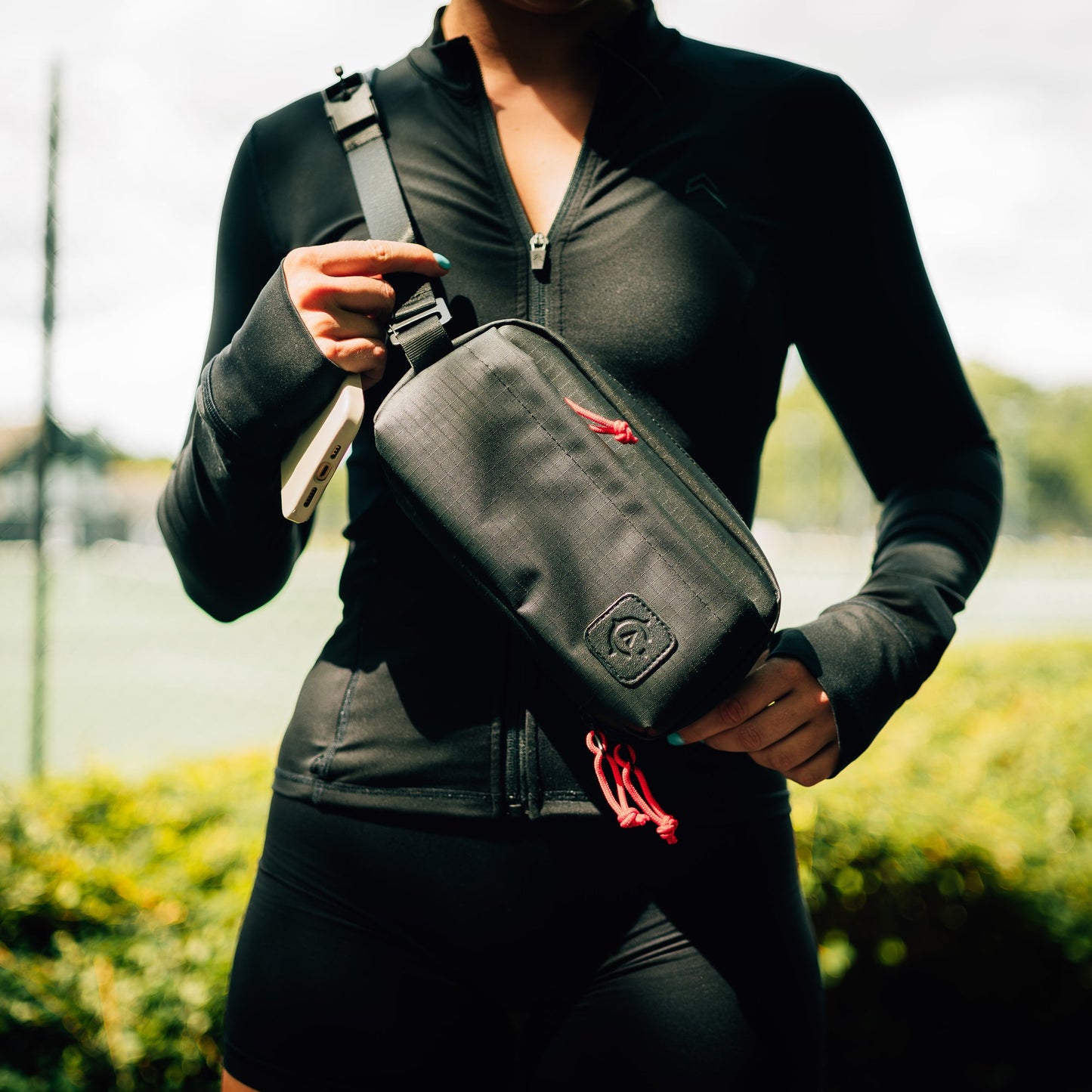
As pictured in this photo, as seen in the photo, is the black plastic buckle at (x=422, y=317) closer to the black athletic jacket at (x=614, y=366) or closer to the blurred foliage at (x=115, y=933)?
the black athletic jacket at (x=614, y=366)

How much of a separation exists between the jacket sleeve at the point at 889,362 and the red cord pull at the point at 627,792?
34 cm

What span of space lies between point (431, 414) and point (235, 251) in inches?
19.7

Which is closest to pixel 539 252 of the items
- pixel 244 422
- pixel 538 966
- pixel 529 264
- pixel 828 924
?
pixel 529 264

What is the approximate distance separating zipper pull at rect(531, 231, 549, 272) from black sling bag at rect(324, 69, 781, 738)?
5.8 inches

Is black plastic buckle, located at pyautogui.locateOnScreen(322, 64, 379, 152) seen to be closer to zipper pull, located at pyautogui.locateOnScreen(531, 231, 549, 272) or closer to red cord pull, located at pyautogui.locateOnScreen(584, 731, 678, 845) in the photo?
zipper pull, located at pyautogui.locateOnScreen(531, 231, 549, 272)

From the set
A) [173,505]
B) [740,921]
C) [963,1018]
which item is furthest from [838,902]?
[173,505]

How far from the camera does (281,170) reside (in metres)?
1.33

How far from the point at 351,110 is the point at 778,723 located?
0.91m

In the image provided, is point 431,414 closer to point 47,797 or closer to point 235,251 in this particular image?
point 235,251

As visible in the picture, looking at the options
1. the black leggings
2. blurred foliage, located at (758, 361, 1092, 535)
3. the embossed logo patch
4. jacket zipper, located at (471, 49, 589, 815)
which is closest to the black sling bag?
the embossed logo patch

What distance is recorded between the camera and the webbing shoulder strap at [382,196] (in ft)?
3.70

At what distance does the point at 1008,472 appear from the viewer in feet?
136

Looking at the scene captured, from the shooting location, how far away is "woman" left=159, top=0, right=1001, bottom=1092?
1135 mm


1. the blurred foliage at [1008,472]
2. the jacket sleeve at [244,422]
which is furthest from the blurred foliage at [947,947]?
the blurred foliage at [1008,472]
